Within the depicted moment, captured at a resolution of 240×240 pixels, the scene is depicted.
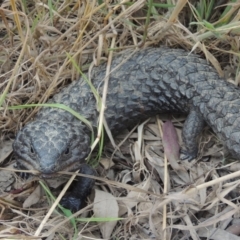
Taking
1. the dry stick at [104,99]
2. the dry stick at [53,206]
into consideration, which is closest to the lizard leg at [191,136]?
the dry stick at [104,99]

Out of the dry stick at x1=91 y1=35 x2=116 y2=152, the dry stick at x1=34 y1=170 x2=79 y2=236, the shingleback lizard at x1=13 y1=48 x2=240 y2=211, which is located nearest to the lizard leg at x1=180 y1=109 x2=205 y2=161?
the shingleback lizard at x1=13 y1=48 x2=240 y2=211

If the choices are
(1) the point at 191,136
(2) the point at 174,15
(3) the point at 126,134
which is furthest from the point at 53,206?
(2) the point at 174,15

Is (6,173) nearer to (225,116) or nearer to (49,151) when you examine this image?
(49,151)

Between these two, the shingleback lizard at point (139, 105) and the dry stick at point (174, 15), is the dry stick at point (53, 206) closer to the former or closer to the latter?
the shingleback lizard at point (139, 105)

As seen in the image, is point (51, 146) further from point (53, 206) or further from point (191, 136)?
point (191, 136)

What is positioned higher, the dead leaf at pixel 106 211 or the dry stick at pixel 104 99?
the dry stick at pixel 104 99

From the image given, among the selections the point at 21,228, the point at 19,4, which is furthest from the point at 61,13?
the point at 21,228
